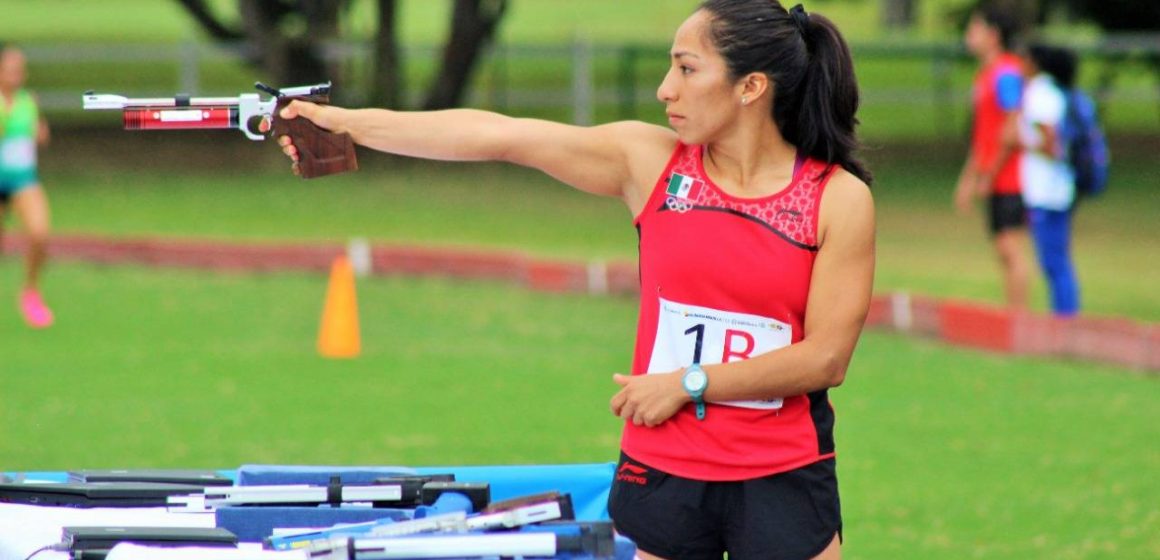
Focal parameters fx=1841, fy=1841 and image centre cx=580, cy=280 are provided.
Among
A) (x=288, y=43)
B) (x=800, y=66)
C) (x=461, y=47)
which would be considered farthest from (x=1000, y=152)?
Result: (x=288, y=43)

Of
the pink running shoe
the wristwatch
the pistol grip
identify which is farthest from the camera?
the pink running shoe

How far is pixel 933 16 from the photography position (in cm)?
4625

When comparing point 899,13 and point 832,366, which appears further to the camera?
point 899,13

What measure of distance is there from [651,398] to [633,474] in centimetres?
20

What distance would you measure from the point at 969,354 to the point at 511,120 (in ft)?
24.9

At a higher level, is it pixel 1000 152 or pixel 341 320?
pixel 1000 152

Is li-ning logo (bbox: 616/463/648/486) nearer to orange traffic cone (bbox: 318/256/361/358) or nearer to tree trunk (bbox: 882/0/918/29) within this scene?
orange traffic cone (bbox: 318/256/361/358)

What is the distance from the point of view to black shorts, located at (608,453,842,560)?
148 inches

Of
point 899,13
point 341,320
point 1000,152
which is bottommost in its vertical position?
point 341,320

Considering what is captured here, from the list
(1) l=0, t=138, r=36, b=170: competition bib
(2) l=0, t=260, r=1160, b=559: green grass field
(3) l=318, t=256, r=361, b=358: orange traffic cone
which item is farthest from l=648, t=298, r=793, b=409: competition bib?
(1) l=0, t=138, r=36, b=170: competition bib

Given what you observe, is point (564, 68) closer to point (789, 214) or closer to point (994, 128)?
point (994, 128)

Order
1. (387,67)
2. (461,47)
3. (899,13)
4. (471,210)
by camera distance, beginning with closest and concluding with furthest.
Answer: (471,210)
(461,47)
(387,67)
(899,13)

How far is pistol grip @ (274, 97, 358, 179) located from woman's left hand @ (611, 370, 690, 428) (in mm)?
782

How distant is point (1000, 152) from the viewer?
10969mm
